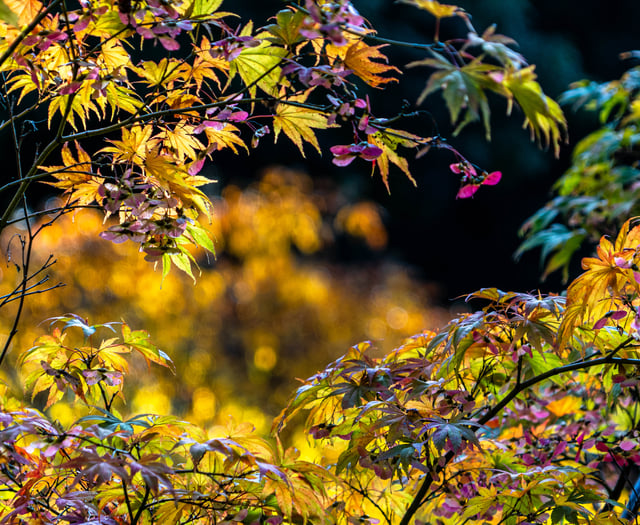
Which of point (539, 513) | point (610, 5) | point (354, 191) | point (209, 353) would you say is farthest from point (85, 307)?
point (610, 5)

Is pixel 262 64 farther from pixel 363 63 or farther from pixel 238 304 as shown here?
pixel 238 304

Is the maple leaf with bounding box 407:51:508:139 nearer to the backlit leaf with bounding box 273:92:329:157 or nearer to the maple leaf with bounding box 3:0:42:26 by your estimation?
the backlit leaf with bounding box 273:92:329:157

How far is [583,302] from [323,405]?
0.45 m

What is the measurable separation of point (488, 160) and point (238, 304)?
5.19 metres

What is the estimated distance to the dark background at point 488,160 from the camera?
7793mm

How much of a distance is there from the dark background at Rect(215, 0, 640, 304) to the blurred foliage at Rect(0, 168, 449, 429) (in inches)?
114

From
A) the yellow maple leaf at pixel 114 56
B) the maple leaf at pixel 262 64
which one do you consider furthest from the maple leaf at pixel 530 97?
the yellow maple leaf at pixel 114 56

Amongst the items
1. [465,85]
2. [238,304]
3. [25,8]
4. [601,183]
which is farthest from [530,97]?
[238,304]

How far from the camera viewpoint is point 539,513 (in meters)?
0.97

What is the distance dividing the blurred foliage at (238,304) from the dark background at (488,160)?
114 inches

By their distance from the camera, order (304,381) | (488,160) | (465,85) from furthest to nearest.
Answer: (488,160), (304,381), (465,85)

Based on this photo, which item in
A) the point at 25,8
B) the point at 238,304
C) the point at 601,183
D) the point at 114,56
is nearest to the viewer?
the point at 25,8

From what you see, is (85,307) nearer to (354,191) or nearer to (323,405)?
(323,405)

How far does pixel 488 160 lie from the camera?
824cm
